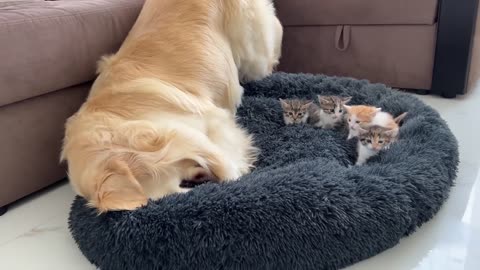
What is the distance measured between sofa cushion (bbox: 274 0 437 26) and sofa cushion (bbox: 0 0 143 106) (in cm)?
93

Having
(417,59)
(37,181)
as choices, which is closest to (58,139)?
(37,181)

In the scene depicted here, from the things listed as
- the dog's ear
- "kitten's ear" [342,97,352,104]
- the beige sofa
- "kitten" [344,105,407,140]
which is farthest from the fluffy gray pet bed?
"kitten's ear" [342,97,352,104]

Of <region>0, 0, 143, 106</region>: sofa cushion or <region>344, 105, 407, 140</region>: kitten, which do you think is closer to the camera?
<region>0, 0, 143, 106</region>: sofa cushion

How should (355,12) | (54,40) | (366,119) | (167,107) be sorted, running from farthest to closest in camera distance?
(355,12), (366,119), (54,40), (167,107)

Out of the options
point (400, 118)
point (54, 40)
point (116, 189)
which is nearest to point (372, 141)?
point (400, 118)

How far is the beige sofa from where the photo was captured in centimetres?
122

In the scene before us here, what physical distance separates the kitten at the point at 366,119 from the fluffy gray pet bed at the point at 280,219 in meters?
0.19

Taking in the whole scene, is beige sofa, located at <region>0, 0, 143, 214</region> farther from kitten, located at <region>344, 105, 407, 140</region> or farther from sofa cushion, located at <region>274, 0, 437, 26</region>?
sofa cushion, located at <region>274, 0, 437, 26</region>

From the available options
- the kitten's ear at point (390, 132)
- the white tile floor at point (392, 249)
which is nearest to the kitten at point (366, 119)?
the kitten's ear at point (390, 132)

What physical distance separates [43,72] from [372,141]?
0.93 metres

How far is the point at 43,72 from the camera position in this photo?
1270mm

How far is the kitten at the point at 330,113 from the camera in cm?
154

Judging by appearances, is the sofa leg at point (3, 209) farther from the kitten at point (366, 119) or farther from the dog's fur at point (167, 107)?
the kitten at point (366, 119)

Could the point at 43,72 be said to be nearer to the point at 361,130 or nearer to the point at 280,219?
the point at 280,219
